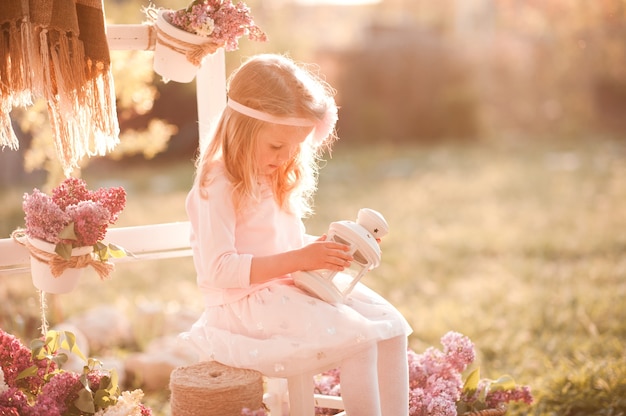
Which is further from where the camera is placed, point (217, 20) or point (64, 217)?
point (217, 20)

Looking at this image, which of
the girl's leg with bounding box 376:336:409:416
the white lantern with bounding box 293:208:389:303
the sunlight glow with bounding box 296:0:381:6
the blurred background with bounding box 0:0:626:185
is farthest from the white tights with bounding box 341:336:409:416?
the sunlight glow with bounding box 296:0:381:6

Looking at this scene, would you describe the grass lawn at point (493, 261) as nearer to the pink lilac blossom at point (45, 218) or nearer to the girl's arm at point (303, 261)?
the girl's arm at point (303, 261)

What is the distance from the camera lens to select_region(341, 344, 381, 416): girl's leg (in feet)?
6.67

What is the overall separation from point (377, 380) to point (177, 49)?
3.60ft

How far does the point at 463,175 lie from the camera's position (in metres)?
7.91

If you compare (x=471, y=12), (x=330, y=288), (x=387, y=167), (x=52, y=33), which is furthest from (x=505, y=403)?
(x=471, y=12)

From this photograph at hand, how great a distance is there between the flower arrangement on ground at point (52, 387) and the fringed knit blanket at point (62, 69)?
527 mm

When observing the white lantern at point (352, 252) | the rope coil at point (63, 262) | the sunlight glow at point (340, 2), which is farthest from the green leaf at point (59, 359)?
the sunlight glow at point (340, 2)

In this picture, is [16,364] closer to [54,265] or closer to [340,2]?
[54,265]

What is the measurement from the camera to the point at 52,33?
2.12 meters

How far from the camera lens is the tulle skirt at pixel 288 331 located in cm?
201

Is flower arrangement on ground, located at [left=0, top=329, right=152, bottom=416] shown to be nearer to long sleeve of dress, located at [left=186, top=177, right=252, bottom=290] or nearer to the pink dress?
the pink dress

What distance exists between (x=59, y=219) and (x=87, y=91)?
1.30 feet

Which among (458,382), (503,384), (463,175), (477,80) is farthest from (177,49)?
(477,80)
